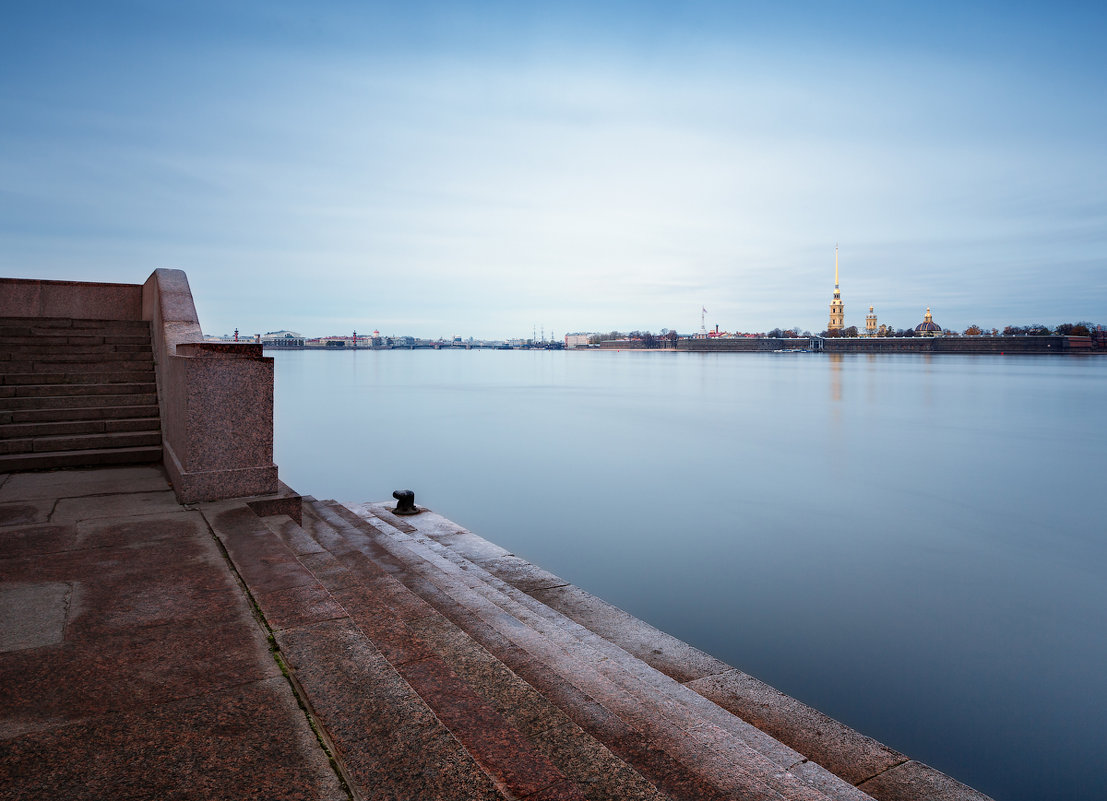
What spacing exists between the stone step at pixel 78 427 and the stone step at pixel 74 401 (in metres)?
0.25

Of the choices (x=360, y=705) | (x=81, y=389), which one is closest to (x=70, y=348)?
(x=81, y=389)

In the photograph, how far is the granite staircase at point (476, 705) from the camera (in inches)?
77.0

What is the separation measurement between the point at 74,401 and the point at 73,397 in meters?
0.04

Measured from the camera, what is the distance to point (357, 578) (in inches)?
146

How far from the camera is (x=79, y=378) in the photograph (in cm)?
762

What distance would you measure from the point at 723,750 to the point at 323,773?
1.49m

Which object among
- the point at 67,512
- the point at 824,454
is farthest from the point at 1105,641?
the point at 824,454

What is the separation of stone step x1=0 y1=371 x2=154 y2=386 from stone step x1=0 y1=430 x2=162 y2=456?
3.17 ft

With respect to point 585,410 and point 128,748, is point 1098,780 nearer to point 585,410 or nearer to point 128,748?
point 128,748

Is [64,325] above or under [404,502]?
above

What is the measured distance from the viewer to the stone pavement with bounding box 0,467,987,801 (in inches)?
76.7

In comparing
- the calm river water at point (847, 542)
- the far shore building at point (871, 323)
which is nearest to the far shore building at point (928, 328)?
the far shore building at point (871, 323)

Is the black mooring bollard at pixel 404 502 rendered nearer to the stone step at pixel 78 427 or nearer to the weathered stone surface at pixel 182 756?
the stone step at pixel 78 427

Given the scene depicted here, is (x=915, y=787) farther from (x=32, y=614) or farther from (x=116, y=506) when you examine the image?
(x=116, y=506)
